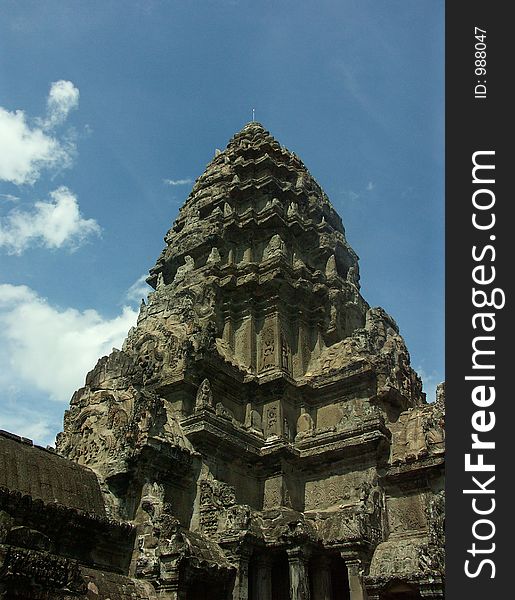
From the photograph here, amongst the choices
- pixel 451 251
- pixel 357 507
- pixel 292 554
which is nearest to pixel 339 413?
pixel 357 507

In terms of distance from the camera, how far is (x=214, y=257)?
74.2ft

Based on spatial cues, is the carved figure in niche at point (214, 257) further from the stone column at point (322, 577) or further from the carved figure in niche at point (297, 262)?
the stone column at point (322, 577)

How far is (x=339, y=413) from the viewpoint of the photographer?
60.8ft

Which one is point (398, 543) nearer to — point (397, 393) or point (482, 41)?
point (397, 393)

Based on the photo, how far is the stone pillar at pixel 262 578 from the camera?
15.1 meters

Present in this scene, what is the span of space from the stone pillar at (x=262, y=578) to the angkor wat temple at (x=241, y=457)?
5 cm

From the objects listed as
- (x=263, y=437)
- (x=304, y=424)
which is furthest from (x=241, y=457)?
(x=304, y=424)

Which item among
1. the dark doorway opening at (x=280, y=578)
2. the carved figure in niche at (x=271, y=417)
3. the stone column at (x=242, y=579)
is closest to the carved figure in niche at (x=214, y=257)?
the carved figure in niche at (x=271, y=417)

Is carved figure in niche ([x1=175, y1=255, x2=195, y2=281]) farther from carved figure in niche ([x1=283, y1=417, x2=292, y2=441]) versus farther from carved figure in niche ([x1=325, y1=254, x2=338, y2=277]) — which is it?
carved figure in niche ([x1=283, y1=417, x2=292, y2=441])

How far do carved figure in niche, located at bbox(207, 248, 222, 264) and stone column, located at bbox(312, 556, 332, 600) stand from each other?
11.0 metres

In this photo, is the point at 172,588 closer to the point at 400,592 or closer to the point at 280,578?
the point at 280,578

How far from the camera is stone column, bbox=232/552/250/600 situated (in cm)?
1387

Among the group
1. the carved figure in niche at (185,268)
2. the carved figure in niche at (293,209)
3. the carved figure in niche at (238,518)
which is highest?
the carved figure in niche at (293,209)

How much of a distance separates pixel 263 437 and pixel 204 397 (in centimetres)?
267
